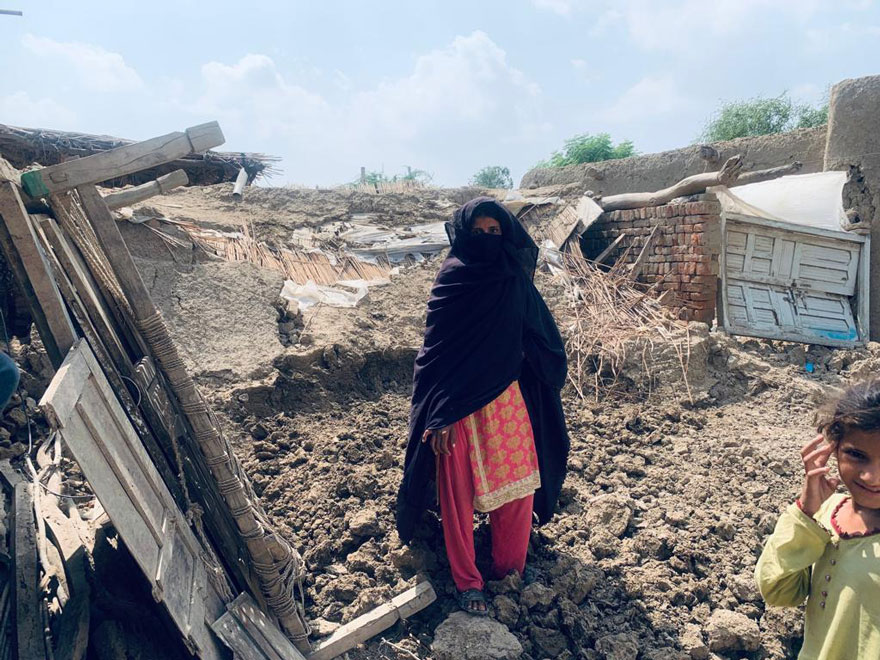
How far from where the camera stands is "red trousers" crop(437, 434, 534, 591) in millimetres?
2619

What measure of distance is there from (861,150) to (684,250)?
7.57 ft

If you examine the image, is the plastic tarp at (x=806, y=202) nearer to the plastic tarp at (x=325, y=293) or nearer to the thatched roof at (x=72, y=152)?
the plastic tarp at (x=325, y=293)

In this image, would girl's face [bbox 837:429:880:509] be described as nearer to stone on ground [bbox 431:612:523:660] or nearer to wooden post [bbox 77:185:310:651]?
stone on ground [bbox 431:612:523:660]

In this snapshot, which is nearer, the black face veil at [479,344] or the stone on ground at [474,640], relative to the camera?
the stone on ground at [474,640]

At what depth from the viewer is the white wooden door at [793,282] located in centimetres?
587

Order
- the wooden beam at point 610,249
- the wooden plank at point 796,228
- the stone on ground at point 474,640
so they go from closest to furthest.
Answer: the stone on ground at point 474,640
the wooden plank at point 796,228
the wooden beam at point 610,249

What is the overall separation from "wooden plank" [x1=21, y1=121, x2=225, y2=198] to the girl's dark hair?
208 cm

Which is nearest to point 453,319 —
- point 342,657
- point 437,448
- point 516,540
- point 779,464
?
point 437,448

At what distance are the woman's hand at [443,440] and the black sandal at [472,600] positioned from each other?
589 millimetres

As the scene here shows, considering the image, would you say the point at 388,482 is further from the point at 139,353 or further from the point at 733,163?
the point at 733,163

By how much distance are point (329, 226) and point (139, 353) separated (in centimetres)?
492

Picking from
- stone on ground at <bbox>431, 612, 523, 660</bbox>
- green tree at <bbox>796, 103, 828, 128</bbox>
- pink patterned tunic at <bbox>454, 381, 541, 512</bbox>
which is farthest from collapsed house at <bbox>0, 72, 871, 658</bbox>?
green tree at <bbox>796, 103, 828, 128</bbox>

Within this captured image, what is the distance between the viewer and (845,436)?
69.3 inches

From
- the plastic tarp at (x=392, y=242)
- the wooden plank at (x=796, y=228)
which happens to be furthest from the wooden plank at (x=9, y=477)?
the wooden plank at (x=796, y=228)
